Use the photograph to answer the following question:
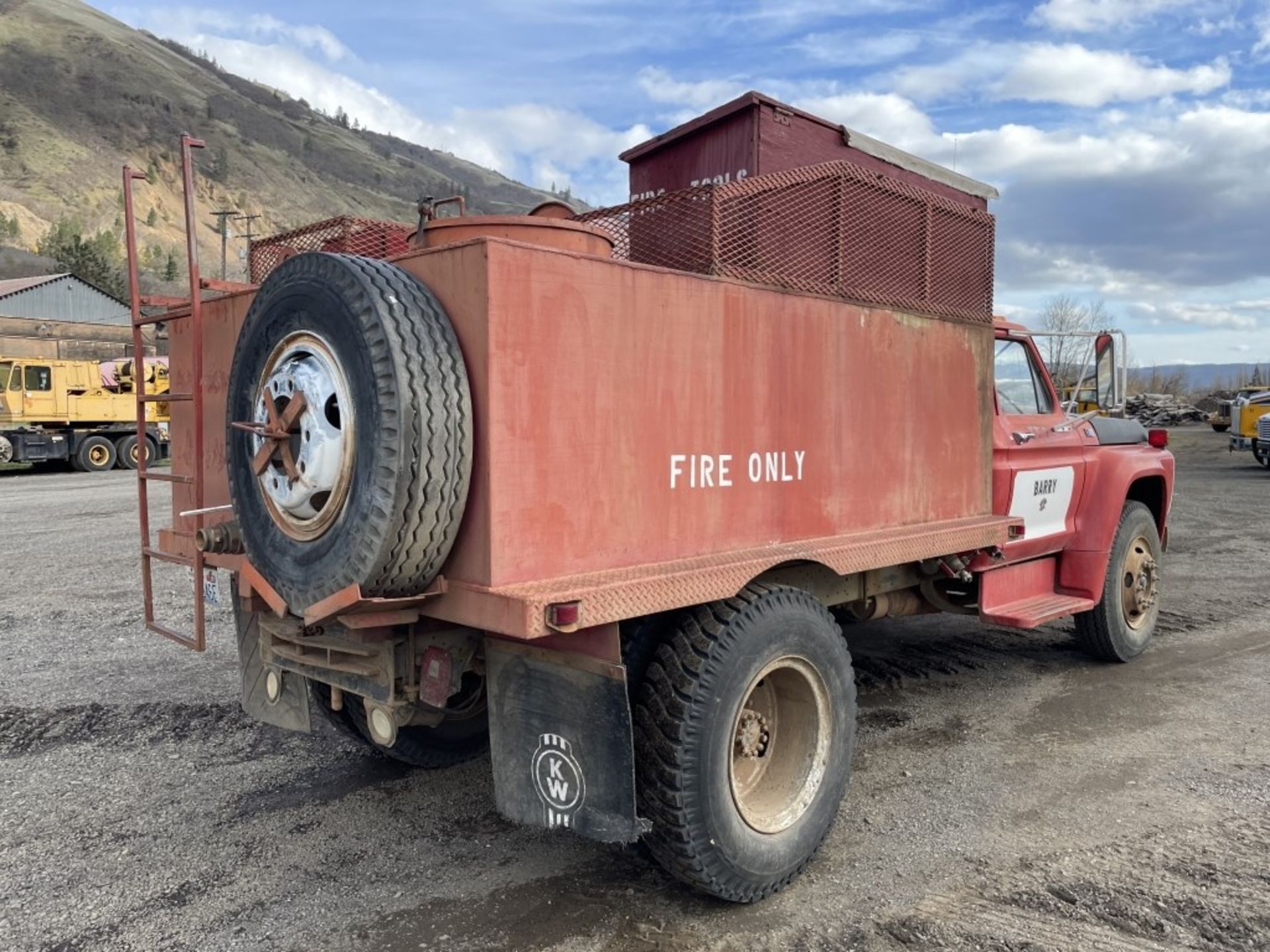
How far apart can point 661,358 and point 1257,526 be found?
1262 centimetres

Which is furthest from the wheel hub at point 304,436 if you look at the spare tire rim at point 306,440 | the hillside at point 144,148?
the hillside at point 144,148

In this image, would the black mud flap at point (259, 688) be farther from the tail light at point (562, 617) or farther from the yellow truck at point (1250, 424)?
the yellow truck at point (1250, 424)

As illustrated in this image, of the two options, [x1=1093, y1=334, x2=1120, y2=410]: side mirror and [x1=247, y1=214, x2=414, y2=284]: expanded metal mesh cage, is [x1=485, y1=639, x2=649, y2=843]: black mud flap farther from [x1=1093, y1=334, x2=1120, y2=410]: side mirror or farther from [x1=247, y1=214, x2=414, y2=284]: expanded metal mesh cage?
[x1=1093, y1=334, x2=1120, y2=410]: side mirror

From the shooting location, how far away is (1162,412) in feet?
123

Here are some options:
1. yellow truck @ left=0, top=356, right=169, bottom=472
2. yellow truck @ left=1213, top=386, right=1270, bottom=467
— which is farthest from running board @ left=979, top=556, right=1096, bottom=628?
yellow truck @ left=0, top=356, right=169, bottom=472

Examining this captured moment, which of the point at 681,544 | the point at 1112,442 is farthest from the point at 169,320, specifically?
the point at 1112,442

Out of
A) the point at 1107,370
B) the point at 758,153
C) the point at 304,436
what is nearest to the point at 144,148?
the point at 758,153

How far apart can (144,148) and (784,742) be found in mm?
111318

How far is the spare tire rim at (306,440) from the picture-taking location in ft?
9.02

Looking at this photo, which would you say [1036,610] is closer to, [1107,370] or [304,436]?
[1107,370]

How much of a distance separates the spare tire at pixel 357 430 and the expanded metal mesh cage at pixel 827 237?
3.73 ft

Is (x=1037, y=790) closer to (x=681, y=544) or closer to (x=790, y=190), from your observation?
(x=681, y=544)

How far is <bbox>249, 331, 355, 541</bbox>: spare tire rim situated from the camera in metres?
2.75

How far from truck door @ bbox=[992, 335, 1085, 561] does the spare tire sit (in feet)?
11.4
